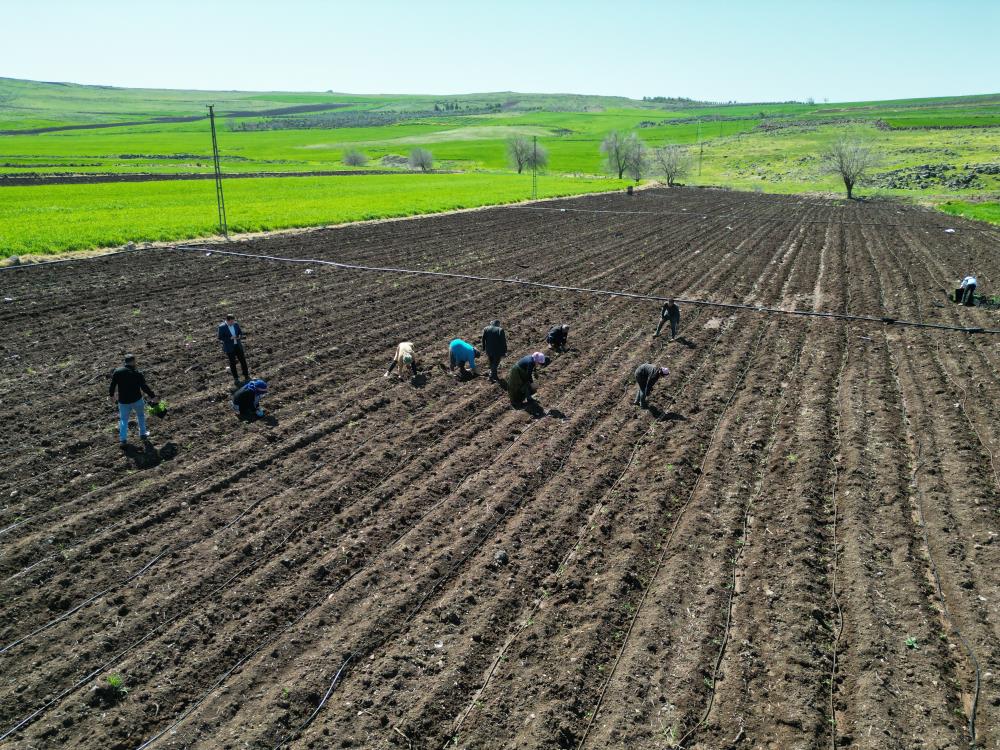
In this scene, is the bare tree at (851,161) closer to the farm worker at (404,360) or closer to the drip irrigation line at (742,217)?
the drip irrigation line at (742,217)

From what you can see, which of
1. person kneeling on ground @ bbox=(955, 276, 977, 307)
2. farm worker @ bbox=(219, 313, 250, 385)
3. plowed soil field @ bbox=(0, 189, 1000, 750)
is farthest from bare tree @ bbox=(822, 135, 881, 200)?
farm worker @ bbox=(219, 313, 250, 385)

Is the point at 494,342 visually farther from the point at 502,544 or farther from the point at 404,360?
the point at 502,544

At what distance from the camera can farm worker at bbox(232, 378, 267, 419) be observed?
12.4 m

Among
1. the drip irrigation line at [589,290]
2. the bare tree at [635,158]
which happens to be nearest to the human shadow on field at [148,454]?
the drip irrigation line at [589,290]

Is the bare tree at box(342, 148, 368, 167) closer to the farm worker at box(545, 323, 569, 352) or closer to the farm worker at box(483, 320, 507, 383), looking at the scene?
the farm worker at box(545, 323, 569, 352)

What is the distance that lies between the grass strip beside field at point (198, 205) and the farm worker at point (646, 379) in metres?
27.9

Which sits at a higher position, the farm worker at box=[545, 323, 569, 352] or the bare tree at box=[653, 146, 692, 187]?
the bare tree at box=[653, 146, 692, 187]

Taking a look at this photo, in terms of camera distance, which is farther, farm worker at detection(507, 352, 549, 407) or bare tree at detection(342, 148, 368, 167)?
bare tree at detection(342, 148, 368, 167)

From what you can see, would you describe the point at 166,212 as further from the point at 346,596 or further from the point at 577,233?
the point at 346,596

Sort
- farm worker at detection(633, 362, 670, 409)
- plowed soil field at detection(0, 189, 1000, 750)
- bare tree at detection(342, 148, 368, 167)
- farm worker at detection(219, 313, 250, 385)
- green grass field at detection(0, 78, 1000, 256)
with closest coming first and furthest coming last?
plowed soil field at detection(0, 189, 1000, 750), farm worker at detection(633, 362, 670, 409), farm worker at detection(219, 313, 250, 385), green grass field at detection(0, 78, 1000, 256), bare tree at detection(342, 148, 368, 167)

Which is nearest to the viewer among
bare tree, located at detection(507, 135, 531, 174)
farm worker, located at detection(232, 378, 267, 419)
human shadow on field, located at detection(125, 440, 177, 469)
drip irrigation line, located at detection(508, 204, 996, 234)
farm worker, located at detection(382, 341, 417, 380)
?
human shadow on field, located at detection(125, 440, 177, 469)

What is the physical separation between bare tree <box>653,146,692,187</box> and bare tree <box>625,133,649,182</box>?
8.02ft

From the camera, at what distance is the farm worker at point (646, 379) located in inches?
514

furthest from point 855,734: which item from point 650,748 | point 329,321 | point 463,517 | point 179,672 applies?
point 329,321
